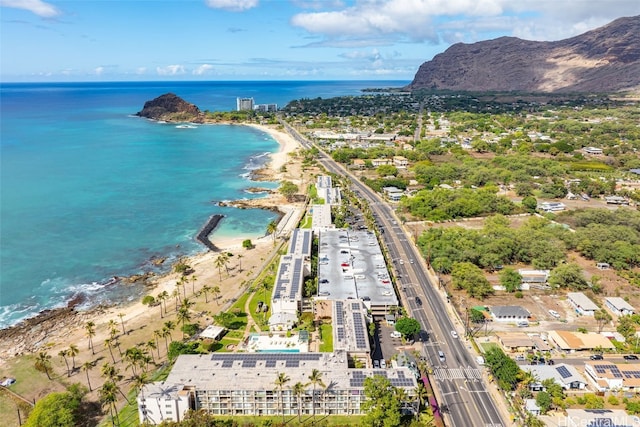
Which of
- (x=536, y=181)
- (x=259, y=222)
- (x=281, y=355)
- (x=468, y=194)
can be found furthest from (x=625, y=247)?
(x=259, y=222)

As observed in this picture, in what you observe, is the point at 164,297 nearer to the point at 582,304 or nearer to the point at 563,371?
the point at 563,371

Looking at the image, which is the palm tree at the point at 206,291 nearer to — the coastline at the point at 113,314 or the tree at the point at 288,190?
the coastline at the point at 113,314

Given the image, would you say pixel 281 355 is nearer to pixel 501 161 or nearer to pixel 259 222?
pixel 259 222

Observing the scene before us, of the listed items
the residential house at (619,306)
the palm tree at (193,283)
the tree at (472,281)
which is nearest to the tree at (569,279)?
the residential house at (619,306)

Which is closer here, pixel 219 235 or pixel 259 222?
pixel 219 235

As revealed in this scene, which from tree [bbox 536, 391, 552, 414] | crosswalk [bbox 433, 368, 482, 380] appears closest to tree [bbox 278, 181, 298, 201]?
crosswalk [bbox 433, 368, 482, 380]
